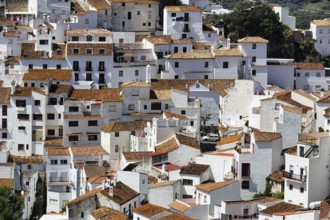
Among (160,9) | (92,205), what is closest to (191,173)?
(92,205)

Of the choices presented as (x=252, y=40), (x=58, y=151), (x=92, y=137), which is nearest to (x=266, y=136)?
(x=58, y=151)

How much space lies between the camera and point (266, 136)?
5847 cm

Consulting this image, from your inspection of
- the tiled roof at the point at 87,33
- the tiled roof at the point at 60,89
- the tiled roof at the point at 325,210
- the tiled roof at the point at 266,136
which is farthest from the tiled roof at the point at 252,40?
the tiled roof at the point at 325,210

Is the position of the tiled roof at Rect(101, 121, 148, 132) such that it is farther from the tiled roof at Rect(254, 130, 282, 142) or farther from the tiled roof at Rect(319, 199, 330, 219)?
the tiled roof at Rect(319, 199, 330, 219)

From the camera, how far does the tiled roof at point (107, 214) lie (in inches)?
2137

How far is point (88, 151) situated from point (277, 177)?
12.8m

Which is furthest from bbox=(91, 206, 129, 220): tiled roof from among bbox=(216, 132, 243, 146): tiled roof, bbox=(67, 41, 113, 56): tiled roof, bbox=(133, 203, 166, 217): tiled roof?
bbox=(67, 41, 113, 56): tiled roof

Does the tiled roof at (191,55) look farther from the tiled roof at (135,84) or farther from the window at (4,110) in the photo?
the window at (4,110)

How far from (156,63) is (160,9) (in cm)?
987

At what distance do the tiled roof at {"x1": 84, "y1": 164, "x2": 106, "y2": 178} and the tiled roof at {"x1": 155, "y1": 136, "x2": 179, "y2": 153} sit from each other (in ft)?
10.3

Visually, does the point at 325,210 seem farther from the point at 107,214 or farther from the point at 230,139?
the point at 230,139

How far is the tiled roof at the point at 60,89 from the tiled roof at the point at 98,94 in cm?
39

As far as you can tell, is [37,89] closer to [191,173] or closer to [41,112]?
[41,112]

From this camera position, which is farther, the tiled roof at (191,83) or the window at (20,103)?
the tiled roof at (191,83)
